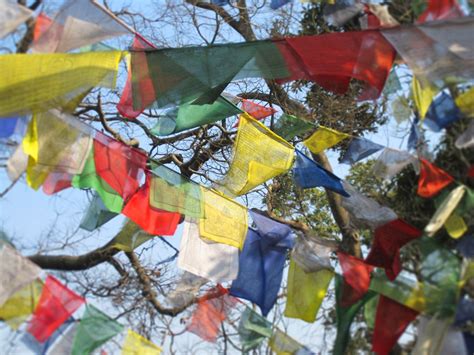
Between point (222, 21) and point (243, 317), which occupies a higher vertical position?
point (222, 21)

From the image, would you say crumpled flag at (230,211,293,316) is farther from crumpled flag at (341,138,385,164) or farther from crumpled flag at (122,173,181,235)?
crumpled flag at (341,138,385,164)

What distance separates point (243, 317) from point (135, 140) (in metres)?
2.42

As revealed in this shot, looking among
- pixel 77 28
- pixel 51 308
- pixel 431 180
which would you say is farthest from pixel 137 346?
pixel 431 180

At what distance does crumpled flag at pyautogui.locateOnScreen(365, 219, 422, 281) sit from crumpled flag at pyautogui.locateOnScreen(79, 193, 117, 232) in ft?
5.00

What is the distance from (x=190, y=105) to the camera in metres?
5.04

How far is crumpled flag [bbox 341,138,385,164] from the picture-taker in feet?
16.2

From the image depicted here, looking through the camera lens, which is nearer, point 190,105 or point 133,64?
point 133,64

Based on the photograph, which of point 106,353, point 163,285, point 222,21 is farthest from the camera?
point 222,21

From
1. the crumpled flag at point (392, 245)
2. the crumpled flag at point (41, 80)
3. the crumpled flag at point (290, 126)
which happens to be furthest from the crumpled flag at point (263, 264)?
the crumpled flag at point (41, 80)

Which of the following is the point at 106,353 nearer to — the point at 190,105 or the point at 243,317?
the point at 243,317

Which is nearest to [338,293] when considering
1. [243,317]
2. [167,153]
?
[243,317]

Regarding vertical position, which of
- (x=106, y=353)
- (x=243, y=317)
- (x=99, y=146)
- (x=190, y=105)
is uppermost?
(x=190, y=105)

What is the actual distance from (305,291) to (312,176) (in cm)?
73

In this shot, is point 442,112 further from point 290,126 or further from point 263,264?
point 290,126
